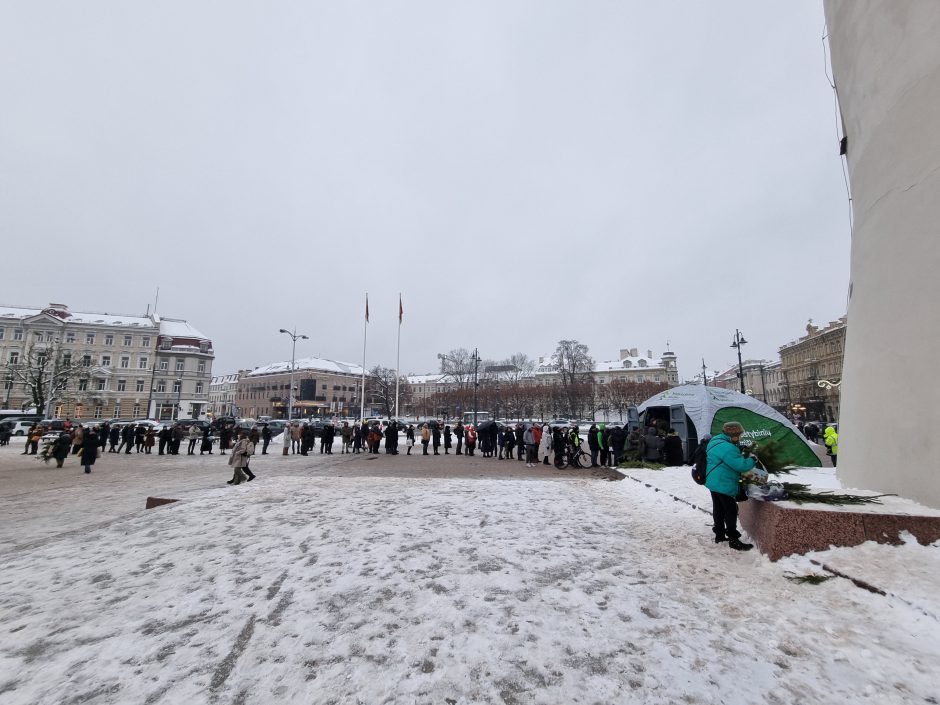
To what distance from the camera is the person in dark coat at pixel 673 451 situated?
14.2 meters

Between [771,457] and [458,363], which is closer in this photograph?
[771,457]

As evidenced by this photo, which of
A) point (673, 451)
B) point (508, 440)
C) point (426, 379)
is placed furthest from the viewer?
point (426, 379)

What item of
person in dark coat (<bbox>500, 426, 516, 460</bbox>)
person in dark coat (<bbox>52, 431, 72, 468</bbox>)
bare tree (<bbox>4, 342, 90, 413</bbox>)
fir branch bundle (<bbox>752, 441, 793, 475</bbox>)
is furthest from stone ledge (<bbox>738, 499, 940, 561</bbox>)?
bare tree (<bbox>4, 342, 90, 413</bbox>)

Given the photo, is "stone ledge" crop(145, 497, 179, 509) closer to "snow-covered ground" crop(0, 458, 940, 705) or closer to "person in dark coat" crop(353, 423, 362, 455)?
"snow-covered ground" crop(0, 458, 940, 705)

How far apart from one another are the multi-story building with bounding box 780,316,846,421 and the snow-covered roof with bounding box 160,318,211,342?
91.1 meters

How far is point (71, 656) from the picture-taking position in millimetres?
3105

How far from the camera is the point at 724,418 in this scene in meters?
14.5

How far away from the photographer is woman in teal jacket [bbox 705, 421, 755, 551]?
5.31 metres

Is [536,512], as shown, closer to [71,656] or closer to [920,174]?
[71,656]

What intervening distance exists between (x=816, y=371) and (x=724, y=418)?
67999mm

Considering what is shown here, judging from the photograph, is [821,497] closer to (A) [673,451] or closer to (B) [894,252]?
(B) [894,252]

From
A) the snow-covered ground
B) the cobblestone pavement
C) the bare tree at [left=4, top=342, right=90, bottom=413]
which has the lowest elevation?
the cobblestone pavement

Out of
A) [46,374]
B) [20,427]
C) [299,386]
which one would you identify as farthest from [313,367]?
[20,427]

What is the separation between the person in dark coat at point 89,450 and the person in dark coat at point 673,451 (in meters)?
20.1
